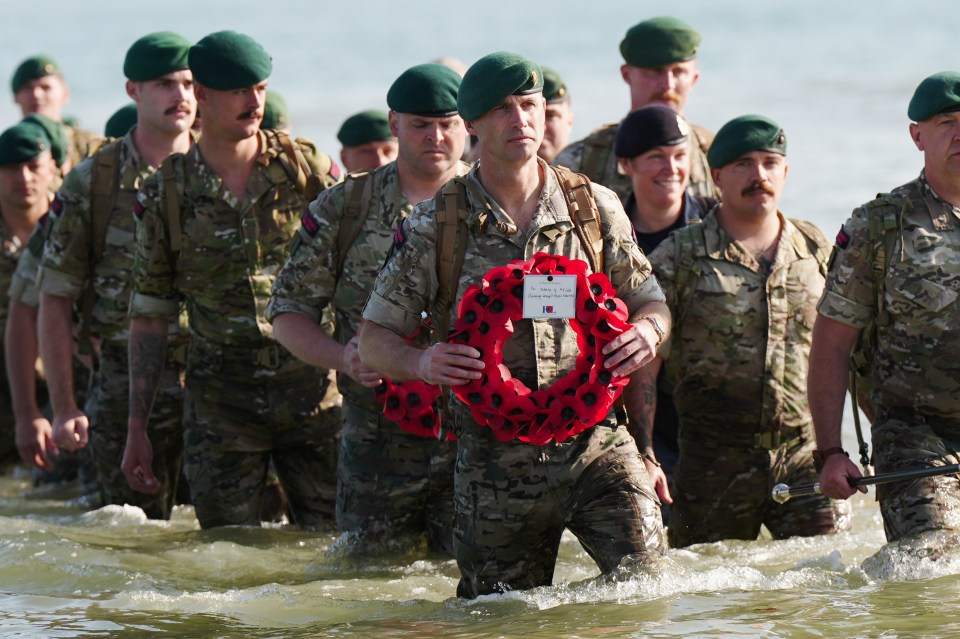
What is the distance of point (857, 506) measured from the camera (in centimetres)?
1080

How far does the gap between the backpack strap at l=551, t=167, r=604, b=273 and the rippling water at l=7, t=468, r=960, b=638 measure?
1252 mm

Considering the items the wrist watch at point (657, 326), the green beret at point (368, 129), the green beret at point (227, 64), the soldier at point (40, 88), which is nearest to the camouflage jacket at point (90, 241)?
the green beret at point (227, 64)

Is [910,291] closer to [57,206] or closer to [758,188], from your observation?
[758,188]

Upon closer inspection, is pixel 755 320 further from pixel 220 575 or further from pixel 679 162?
pixel 220 575

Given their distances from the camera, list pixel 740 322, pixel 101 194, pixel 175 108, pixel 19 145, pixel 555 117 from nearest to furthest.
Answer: pixel 740 322
pixel 101 194
pixel 175 108
pixel 19 145
pixel 555 117

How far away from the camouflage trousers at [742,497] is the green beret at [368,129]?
302cm

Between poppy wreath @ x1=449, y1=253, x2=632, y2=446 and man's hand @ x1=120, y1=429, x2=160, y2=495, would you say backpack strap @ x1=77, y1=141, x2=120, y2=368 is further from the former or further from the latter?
poppy wreath @ x1=449, y1=253, x2=632, y2=446

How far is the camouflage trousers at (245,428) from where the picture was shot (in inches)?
369

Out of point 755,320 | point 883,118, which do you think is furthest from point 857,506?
point 883,118

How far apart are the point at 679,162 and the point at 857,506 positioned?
2.60m

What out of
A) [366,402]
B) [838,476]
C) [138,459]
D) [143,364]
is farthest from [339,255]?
[838,476]

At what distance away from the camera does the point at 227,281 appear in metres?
9.26

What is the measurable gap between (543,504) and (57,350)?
12.8 feet

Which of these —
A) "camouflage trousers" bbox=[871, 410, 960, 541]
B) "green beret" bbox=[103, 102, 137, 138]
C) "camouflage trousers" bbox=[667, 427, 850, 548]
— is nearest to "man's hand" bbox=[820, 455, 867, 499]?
"camouflage trousers" bbox=[871, 410, 960, 541]
